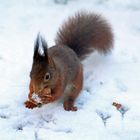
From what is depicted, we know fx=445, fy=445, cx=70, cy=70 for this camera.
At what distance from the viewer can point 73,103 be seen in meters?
2.44

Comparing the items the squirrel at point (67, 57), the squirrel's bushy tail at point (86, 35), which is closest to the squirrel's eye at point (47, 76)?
the squirrel at point (67, 57)

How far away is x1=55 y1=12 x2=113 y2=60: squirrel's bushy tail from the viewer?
107 inches

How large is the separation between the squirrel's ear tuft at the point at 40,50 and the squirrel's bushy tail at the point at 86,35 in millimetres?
546

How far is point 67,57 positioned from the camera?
2498 mm

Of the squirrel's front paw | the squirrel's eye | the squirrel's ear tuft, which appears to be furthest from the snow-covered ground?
the squirrel's ear tuft

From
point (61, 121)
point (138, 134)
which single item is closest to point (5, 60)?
point (61, 121)

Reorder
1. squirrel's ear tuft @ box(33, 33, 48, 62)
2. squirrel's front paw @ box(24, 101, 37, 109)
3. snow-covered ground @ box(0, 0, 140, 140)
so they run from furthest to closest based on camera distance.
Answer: squirrel's front paw @ box(24, 101, 37, 109)
snow-covered ground @ box(0, 0, 140, 140)
squirrel's ear tuft @ box(33, 33, 48, 62)

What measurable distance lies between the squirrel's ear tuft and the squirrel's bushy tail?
55cm

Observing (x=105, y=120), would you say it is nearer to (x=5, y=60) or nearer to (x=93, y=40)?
(x=93, y=40)

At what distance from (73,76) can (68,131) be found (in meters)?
0.34

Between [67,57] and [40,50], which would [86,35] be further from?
[40,50]

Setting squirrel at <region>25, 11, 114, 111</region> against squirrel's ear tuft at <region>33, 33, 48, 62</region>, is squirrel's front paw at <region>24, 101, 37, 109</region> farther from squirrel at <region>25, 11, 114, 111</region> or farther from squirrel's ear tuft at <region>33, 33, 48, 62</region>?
squirrel's ear tuft at <region>33, 33, 48, 62</region>

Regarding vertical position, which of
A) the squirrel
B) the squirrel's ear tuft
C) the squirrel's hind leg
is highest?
the squirrel's ear tuft

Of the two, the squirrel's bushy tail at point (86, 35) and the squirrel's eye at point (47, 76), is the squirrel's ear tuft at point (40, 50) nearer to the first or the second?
the squirrel's eye at point (47, 76)
